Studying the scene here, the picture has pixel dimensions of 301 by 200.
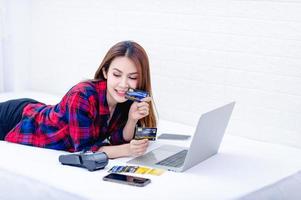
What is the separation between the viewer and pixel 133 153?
6.33 feet

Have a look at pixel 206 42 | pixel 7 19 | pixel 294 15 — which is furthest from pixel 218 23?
pixel 7 19

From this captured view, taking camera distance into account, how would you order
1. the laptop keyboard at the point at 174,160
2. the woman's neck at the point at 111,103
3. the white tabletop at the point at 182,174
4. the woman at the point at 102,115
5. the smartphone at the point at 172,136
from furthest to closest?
1. the smartphone at the point at 172,136
2. the woman's neck at the point at 111,103
3. the woman at the point at 102,115
4. the laptop keyboard at the point at 174,160
5. the white tabletop at the point at 182,174

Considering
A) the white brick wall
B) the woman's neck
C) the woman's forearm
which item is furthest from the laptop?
the white brick wall

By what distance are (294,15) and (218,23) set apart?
36 centimetres

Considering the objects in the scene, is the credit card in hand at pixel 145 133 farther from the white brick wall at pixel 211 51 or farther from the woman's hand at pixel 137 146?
the white brick wall at pixel 211 51

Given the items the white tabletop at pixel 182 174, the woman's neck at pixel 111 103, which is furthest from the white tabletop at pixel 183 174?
the woman's neck at pixel 111 103

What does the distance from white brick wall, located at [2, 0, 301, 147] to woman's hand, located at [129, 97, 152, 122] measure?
566 mm

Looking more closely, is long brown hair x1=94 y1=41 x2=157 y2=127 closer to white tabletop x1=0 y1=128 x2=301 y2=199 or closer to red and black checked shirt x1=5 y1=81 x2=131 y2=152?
red and black checked shirt x1=5 y1=81 x2=131 y2=152

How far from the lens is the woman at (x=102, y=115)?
1.96 meters

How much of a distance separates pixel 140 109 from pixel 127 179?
1.54ft

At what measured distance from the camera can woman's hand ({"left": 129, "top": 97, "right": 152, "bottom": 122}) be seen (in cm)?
204

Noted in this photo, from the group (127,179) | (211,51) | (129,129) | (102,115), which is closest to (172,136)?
(129,129)

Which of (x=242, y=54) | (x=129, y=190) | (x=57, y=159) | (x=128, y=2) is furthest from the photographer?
(x=128, y=2)

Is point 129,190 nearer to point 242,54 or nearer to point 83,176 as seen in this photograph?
point 83,176
